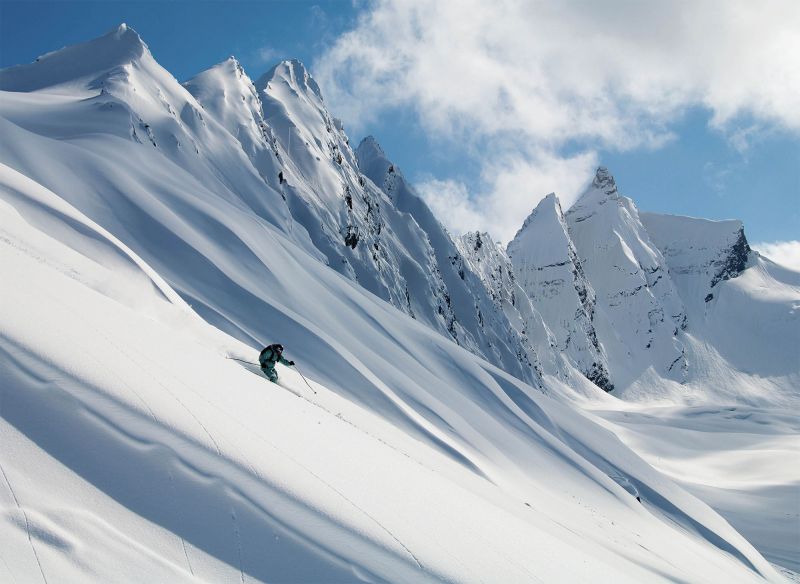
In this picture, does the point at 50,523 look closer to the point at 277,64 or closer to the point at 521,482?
the point at 521,482

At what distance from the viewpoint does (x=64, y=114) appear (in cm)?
2716

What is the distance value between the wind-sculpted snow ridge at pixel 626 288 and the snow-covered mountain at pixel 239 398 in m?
75.3

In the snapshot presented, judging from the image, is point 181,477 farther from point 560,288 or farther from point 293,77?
point 560,288

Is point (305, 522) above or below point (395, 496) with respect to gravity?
below

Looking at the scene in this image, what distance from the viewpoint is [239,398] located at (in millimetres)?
6973

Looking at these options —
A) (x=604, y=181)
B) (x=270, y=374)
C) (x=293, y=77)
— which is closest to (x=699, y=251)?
(x=604, y=181)

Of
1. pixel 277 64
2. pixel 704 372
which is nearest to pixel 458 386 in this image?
pixel 277 64

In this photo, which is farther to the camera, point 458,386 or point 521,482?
point 458,386

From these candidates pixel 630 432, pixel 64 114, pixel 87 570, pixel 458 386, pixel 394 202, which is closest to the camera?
pixel 87 570

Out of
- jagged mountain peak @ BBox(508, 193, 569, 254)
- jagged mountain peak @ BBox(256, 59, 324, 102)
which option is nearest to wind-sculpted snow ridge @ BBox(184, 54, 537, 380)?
jagged mountain peak @ BBox(256, 59, 324, 102)

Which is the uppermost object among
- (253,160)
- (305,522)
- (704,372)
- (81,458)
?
(704,372)

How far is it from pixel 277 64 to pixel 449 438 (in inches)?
2437

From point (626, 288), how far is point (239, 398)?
143805mm

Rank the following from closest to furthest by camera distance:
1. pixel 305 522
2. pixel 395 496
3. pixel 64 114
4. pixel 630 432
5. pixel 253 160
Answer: pixel 305 522 < pixel 395 496 < pixel 64 114 < pixel 253 160 < pixel 630 432
